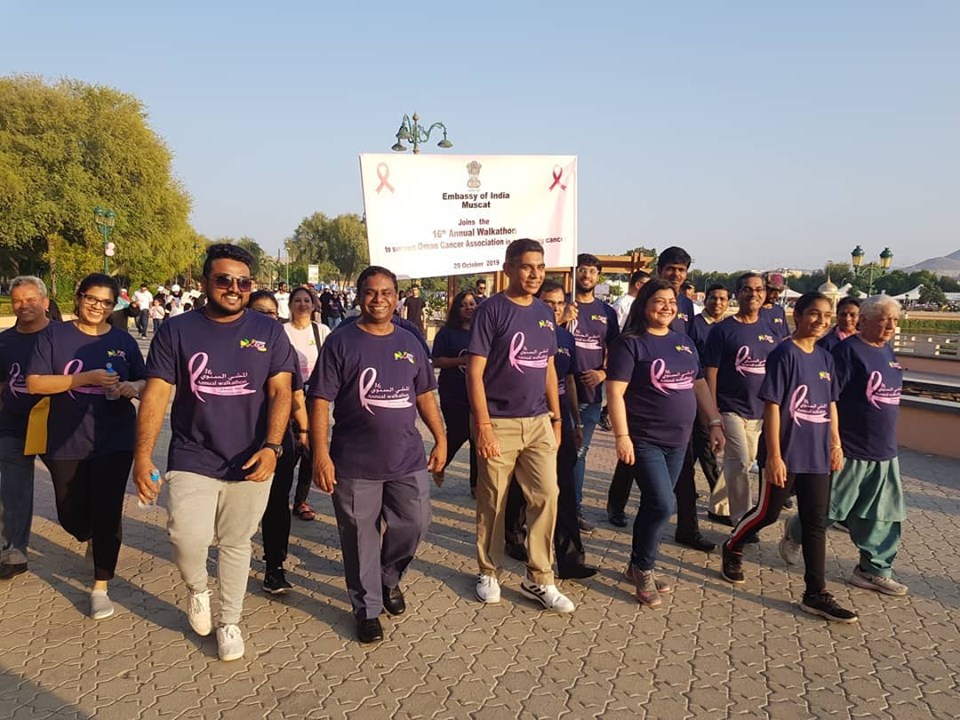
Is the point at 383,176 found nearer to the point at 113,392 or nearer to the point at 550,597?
the point at 113,392

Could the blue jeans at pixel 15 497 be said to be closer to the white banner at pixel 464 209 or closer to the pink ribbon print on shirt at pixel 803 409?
the white banner at pixel 464 209

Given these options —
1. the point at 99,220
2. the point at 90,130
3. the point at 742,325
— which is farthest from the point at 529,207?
the point at 90,130

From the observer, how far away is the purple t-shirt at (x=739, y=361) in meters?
4.93

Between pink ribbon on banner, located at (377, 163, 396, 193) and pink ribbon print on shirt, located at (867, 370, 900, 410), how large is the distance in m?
3.65

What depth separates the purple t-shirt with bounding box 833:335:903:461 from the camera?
13.3 feet

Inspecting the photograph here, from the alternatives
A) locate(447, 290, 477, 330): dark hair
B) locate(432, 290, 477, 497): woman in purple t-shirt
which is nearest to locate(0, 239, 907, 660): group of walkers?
locate(432, 290, 477, 497): woman in purple t-shirt

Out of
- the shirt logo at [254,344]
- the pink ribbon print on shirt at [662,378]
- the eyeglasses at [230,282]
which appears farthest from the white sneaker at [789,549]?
the eyeglasses at [230,282]

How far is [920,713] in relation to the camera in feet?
9.73

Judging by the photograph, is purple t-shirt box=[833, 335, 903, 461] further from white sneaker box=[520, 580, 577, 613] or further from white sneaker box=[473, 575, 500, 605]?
white sneaker box=[473, 575, 500, 605]

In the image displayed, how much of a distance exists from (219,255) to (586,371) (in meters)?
2.87

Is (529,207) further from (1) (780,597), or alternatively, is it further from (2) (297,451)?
(1) (780,597)

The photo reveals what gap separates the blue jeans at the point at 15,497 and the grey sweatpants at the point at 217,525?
57.1 inches

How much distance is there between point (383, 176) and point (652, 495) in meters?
3.24

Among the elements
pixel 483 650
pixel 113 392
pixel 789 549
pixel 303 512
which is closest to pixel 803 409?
pixel 789 549
